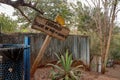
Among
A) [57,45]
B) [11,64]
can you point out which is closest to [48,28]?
[57,45]

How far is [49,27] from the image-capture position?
Result: 514 cm

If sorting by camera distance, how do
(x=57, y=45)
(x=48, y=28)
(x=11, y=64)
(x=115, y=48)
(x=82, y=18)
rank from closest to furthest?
(x=11, y=64)
(x=48, y=28)
(x=57, y=45)
(x=82, y=18)
(x=115, y=48)

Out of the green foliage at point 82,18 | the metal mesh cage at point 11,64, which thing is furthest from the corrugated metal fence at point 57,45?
the metal mesh cage at point 11,64

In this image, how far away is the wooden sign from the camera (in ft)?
16.5

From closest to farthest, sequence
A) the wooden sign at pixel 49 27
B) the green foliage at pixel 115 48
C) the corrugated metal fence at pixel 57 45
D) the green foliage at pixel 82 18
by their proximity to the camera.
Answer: the wooden sign at pixel 49 27, the corrugated metal fence at pixel 57 45, the green foliage at pixel 82 18, the green foliage at pixel 115 48

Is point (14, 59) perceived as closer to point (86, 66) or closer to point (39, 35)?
point (39, 35)

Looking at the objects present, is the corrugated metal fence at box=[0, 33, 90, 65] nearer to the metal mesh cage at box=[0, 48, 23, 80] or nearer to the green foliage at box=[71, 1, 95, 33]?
the green foliage at box=[71, 1, 95, 33]

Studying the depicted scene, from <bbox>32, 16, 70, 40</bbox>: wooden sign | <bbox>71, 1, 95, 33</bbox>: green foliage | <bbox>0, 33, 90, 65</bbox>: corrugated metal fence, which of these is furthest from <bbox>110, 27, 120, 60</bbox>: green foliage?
<bbox>32, 16, 70, 40</bbox>: wooden sign

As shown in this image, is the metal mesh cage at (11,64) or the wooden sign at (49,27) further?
the wooden sign at (49,27)

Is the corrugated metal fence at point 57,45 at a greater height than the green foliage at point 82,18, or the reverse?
the green foliage at point 82,18

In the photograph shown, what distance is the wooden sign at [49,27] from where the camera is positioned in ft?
16.5

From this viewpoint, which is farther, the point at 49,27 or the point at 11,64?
the point at 49,27

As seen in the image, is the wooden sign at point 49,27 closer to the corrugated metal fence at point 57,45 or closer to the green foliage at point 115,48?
the corrugated metal fence at point 57,45

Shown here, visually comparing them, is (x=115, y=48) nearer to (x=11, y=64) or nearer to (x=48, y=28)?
(x=48, y=28)
